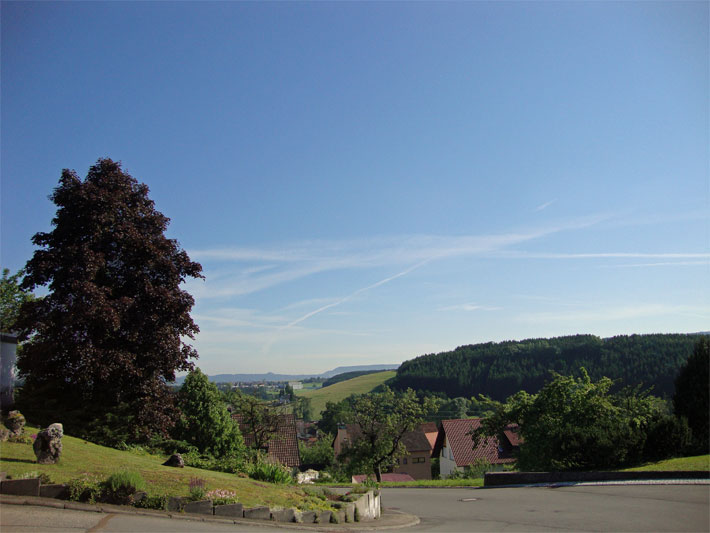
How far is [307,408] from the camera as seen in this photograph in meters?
182

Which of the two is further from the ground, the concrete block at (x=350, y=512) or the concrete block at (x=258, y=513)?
the concrete block at (x=258, y=513)

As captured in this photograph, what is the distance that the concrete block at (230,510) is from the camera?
30.0ft

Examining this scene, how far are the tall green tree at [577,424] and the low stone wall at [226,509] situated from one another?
39.6 ft

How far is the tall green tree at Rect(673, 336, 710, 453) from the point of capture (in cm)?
1804

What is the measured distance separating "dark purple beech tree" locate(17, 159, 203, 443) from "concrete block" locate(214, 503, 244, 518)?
9.09 m

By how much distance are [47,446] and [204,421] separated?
1691 centimetres

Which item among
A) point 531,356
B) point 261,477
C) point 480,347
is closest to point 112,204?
point 261,477

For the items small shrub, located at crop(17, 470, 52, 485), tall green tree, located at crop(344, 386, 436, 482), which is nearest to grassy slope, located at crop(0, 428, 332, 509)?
small shrub, located at crop(17, 470, 52, 485)

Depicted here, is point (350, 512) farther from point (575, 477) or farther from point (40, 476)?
point (575, 477)

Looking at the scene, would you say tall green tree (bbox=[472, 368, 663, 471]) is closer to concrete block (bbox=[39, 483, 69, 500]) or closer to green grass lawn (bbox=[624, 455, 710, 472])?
green grass lawn (bbox=[624, 455, 710, 472])

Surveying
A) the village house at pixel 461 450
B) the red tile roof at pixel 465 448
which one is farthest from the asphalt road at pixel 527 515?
the red tile roof at pixel 465 448

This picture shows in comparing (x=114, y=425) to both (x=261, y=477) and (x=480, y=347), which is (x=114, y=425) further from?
(x=480, y=347)

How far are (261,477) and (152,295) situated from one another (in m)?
8.25

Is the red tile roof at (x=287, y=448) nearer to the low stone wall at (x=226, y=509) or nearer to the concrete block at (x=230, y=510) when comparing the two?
the low stone wall at (x=226, y=509)
